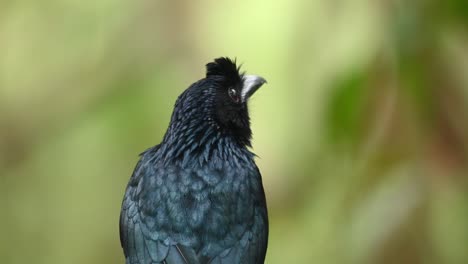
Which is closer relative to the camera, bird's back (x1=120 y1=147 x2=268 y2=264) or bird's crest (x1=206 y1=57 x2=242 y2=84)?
bird's back (x1=120 y1=147 x2=268 y2=264)

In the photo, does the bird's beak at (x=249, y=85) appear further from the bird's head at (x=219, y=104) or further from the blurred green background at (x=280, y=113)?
the blurred green background at (x=280, y=113)

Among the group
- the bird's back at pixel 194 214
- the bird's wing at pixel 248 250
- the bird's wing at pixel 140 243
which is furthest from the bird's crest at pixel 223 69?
the bird's wing at pixel 248 250

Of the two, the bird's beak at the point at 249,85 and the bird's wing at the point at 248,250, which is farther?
the bird's beak at the point at 249,85

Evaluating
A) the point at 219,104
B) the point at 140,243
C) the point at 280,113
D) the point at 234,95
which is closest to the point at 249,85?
the point at 234,95

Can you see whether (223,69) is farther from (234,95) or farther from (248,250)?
(248,250)

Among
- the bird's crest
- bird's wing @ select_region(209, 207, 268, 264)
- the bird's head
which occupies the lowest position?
bird's wing @ select_region(209, 207, 268, 264)

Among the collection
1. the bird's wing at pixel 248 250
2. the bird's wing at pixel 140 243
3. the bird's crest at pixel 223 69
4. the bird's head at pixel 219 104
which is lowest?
the bird's wing at pixel 248 250

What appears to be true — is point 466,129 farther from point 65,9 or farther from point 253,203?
point 65,9

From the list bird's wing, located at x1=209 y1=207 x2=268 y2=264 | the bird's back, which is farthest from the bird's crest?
bird's wing, located at x1=209 y1=207 x2=268 y2=264

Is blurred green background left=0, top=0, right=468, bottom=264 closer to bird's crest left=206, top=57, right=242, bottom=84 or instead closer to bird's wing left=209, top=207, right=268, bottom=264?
bird's crest left=206, top=57, right=242, bottom=84
